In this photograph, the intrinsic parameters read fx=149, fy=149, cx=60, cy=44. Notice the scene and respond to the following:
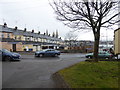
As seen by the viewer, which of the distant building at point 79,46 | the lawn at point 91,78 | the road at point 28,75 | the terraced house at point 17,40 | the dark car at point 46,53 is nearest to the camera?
the lawn at point 91,78

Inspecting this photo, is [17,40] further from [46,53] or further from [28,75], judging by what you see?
[28,75]

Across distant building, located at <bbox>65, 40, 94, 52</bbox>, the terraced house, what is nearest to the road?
the terraced house

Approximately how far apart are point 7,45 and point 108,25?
34803 millimetres

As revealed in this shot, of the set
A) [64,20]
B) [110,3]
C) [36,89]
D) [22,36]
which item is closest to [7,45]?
[22,36]

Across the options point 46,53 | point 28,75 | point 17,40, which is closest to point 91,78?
point 28,75

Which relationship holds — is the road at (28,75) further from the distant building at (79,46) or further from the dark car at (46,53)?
the distant building at (79,46)

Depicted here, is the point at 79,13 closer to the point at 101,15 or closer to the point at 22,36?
the point at 101,15

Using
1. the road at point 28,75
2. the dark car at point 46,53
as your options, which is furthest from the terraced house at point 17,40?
the road at point 28,75

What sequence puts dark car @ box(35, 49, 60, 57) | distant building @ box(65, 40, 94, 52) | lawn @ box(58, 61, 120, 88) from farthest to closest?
1. distant building @ box(65, 40, 94, 52)
2. dark car @ box(35, 49, 60, 57)
3. lawn @ box(58, 61, 120, 88)

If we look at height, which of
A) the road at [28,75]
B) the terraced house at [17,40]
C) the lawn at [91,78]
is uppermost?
the terraced house at [17,40]

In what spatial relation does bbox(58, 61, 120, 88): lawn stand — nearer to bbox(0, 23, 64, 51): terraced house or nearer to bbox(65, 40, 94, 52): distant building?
bbox(0, 23, 64, 51): terraced house

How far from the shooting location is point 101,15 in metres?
13.1

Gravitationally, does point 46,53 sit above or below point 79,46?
below

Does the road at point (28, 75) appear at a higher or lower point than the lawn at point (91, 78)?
lower
